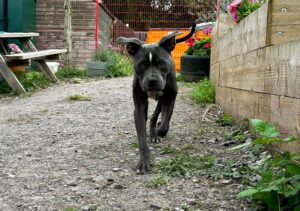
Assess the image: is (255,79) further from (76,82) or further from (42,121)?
(76,82)

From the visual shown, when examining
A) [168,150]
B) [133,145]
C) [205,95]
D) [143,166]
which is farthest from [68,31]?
[143,166]

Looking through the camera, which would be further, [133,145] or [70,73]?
[70,73]

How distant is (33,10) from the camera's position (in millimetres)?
13062

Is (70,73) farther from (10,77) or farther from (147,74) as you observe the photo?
(147,74)

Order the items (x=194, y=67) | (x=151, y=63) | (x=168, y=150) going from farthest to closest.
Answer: (x=194, y=67), (x=168, y=150), (x=151, y=63)

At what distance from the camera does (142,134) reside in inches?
139

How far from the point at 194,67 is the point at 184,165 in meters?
6.34

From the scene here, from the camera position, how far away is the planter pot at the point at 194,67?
921 centimetres

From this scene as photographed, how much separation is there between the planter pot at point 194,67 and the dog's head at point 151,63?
18.0 ft

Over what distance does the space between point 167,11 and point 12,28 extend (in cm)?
621

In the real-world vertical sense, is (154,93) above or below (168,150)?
above

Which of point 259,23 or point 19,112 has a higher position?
point 259,23

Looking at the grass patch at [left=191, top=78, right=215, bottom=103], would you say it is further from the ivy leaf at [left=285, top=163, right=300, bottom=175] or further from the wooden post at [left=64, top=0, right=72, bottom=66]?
the wooden post at [left=64, top=0, right=72, bottom=66]

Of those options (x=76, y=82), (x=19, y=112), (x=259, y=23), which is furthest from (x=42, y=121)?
(x=76, y=82)
